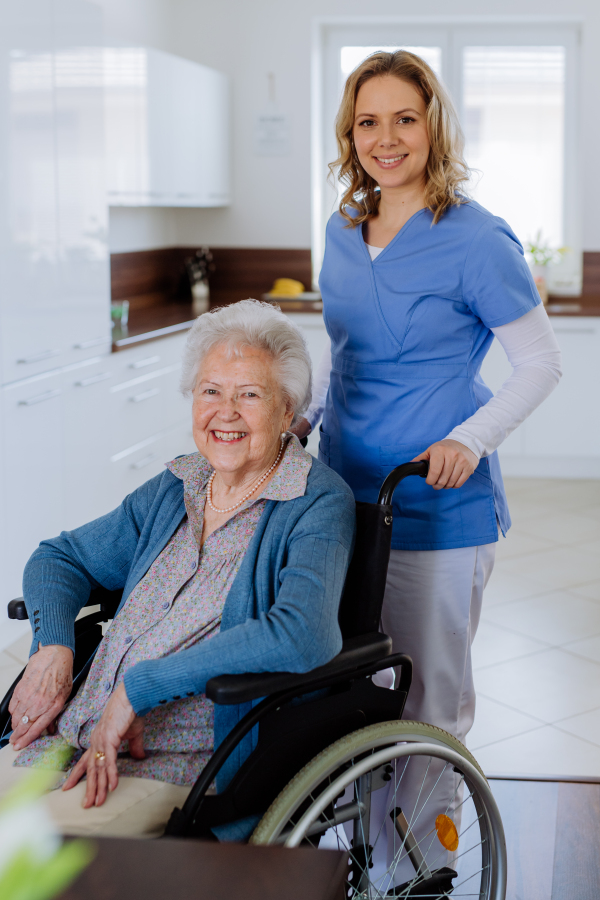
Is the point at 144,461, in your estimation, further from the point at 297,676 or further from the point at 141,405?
the point at 297,676

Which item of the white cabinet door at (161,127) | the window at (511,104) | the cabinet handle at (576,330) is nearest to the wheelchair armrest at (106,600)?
the white cabinet door at (161,127)

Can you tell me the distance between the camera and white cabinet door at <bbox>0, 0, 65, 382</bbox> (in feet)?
9.51

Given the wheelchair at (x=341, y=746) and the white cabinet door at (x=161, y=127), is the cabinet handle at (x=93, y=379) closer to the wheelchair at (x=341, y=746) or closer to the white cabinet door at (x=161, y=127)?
the white cabinet door at (x=161, y=127)

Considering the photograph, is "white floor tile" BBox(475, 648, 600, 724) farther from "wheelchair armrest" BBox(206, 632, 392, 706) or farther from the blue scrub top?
"wheelchair armrest" BBox(206, 632, 392, 706)

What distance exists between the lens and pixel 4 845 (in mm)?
579

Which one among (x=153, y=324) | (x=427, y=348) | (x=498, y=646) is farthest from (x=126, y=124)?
(x=427, y=348)

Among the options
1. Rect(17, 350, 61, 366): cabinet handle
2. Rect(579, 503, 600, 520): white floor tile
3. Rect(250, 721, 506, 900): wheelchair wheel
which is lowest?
Rect(579, 503, 600, 520): white floor tile

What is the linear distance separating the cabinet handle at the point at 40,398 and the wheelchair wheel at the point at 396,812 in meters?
1.70

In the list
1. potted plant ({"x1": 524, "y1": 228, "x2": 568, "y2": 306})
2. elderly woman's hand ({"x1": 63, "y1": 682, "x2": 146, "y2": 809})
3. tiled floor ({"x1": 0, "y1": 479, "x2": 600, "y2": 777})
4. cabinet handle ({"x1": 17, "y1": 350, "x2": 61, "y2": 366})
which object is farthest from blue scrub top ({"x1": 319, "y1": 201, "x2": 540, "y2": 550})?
potted plant ({"x1": 524, "y1": 228, "x2": 568, "y2": 306})

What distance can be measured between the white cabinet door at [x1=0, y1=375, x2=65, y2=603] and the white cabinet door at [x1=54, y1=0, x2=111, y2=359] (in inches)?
11.1

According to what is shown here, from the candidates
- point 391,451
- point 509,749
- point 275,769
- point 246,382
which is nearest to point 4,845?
point 275,769

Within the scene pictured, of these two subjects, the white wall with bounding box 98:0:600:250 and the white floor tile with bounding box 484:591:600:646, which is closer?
the white floor tile with bounding box 484:591:600:646

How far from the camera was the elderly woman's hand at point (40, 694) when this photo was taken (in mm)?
1467

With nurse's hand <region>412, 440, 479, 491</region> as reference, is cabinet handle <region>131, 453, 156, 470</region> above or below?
below
